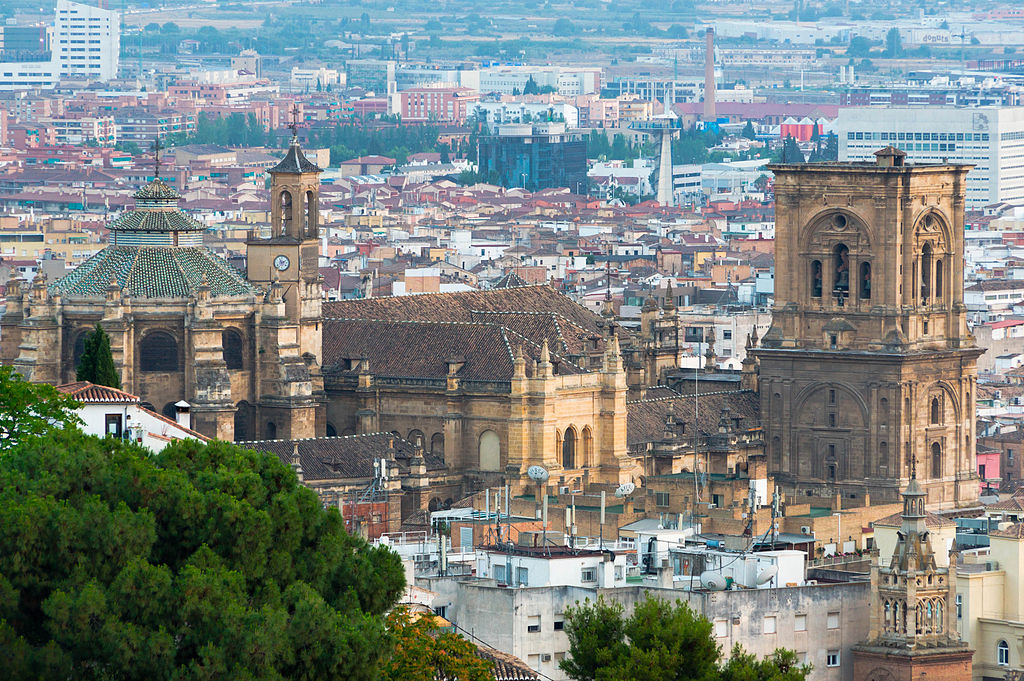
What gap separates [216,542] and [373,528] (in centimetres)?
4713

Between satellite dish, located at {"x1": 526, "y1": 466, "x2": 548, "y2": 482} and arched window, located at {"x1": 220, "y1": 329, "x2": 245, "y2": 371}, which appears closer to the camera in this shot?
satellite dish, located at {"x1": 526, "y1": 466, "x2": 548, "y2": 482}

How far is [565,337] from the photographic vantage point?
453ft

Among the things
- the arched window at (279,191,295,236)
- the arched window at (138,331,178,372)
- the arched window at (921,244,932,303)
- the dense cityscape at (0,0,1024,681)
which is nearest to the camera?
the dense cityscape at (0,0,1024,681)

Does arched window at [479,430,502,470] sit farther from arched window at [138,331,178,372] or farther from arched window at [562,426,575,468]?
arched window at [138,331,178,372]

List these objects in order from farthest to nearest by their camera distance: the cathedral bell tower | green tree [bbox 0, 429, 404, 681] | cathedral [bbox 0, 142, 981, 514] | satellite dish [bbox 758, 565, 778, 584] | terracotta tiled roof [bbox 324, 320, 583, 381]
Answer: the cathedral bell tower, terracotta tiled roof [bbox 324, 320, 583, 381], cathedral [bbox 0, 142, 981, 514], satellite dish [bbox 758, 565, 778, 584], green tree [bbox 0, 429, 404, 681]

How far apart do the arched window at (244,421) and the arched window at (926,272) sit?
27.2 metres

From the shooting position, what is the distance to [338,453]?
418 ft

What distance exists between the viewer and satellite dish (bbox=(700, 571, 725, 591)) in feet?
313

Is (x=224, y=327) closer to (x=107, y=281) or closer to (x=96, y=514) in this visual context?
(x=107, y=281)

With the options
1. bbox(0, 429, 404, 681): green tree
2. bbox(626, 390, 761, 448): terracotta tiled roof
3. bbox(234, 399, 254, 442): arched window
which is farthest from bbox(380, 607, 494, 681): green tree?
bbox(626, 390, 761, 448): terracotta tiled roof

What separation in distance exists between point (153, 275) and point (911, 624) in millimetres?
44911

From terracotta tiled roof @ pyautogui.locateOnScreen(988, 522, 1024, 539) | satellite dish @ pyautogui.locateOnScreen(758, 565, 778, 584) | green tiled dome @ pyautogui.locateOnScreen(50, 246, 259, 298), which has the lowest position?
satellite dish @ pyautogui.locateOnScreen(758, 565, 778, 584)

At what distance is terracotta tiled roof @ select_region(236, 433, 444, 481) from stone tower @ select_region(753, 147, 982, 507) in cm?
1942

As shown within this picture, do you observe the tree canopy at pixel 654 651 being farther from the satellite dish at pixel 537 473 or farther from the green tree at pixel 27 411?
the satellite dish at pixel 537 473
